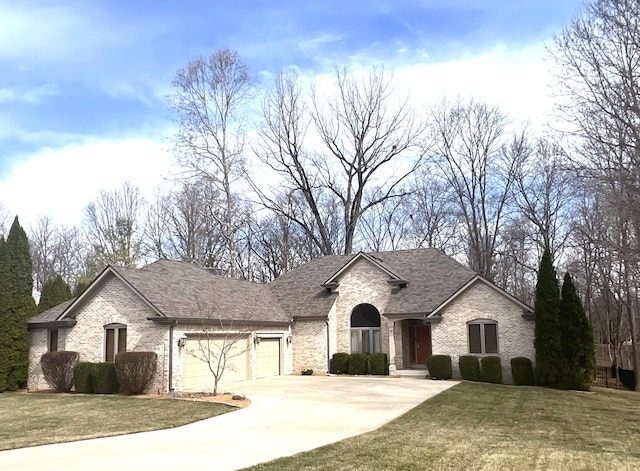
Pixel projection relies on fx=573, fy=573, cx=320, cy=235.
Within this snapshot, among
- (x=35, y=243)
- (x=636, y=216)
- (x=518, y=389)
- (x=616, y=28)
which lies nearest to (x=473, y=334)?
(x=518, y=389)

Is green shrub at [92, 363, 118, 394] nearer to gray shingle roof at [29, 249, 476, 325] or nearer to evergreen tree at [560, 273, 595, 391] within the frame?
gray shingle roof at [29, 249, 476, 325]

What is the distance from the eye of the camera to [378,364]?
27328 millimetres

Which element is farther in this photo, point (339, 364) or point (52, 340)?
point (339, 364)

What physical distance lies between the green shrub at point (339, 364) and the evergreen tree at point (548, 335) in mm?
8897

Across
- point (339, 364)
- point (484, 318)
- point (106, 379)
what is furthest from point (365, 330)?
point (106, 379)

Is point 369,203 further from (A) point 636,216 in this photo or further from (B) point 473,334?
(A) point 636,216

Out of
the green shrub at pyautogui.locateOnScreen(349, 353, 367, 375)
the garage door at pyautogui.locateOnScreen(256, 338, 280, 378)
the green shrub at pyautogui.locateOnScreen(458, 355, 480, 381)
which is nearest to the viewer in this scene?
the green shrub at pyautogui.locateOnScreen(458, 355, 480, 381)

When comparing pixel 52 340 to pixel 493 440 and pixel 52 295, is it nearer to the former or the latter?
pixel 52 295

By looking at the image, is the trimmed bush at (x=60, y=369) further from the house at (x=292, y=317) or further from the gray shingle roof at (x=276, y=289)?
the gray shingle roof at (x=276, y=289)

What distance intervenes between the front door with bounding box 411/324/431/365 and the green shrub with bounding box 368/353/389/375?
8.17 feet

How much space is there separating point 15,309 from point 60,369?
148 inches

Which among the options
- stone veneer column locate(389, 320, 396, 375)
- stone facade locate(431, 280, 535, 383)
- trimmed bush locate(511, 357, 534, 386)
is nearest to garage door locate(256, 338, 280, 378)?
stone veneer column locate(389, 320, 396, 375)

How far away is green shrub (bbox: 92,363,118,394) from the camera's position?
20.9 metres

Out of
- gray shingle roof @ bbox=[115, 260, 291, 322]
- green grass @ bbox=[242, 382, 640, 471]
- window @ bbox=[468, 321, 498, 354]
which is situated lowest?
green grass @ bbox=[242, 382, 640, 471]
